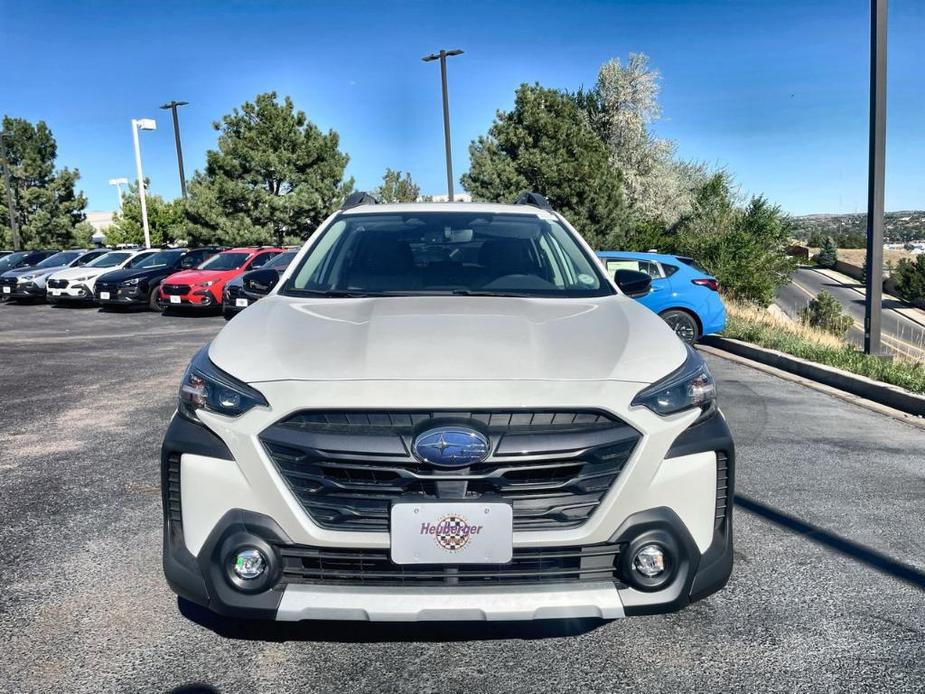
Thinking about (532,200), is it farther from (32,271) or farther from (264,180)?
(264,180)

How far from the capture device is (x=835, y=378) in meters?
8.41

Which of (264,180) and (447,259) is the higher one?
(264,180)

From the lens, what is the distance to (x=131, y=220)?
4306 cm

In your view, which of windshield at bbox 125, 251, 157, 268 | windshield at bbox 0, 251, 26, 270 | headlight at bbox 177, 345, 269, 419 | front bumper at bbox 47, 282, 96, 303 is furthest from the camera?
windshield at bbox 0, 251, 26, 270

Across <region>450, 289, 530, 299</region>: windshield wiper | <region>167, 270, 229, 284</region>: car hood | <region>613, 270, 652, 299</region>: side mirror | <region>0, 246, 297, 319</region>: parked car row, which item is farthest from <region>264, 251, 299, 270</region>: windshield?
<region>450, 289, 530, 299</region>: windshield wiper

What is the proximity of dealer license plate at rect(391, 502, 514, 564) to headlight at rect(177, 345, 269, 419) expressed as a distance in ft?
1.90

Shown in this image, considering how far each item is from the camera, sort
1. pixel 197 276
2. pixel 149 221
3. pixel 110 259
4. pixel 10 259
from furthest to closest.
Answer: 1. pixel 149 221
2. pixel 10 259
3. pixel 110 259
4. pixel 197 276

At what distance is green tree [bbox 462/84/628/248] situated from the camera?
30.7m

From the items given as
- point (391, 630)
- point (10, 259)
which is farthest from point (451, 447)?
point (10, 259)

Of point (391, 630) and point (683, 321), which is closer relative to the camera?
point (391, 630)

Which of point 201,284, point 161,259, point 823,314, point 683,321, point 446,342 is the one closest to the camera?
point 446,342

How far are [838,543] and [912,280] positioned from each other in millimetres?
66484

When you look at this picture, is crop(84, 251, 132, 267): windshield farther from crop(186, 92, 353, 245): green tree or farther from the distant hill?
the distant hill

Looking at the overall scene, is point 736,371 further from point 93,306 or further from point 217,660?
point 93,306
